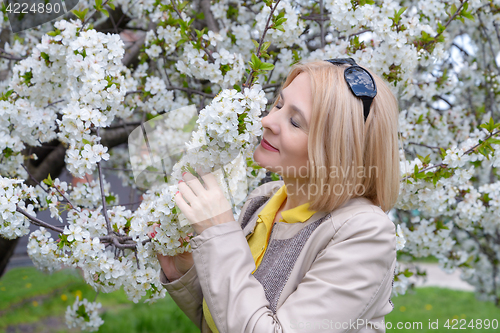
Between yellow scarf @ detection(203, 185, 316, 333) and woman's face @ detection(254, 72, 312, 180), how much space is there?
133mm

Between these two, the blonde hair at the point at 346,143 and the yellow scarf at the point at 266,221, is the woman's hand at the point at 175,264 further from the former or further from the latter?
the blonde hair at the point at 346,143

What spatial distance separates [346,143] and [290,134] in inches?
7.3

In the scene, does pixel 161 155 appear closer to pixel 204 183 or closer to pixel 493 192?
pixel 204 183

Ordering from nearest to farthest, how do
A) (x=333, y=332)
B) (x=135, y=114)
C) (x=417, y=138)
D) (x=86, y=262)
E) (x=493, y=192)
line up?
(x=333, y=332), (x=86, y=262), (x=493, y=192), (x=417, y=138), (x=135, y=114)

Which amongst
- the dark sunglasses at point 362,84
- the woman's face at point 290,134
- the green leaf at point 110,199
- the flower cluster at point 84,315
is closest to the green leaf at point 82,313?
the flower cluster at point 84,315

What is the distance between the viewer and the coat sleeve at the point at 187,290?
1.64 m

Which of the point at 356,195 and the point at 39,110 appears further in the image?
the point at 39,110

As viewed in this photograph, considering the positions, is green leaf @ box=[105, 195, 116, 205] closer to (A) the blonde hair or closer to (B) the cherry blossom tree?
(B) the cherry blossom tree

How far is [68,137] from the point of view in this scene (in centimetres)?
183

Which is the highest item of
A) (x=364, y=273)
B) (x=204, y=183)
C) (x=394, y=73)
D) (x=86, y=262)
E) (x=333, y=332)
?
(x=394, y=73)

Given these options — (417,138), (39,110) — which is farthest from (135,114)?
(417,138)

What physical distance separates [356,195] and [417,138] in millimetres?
1785

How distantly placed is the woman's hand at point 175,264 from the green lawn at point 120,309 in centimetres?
288

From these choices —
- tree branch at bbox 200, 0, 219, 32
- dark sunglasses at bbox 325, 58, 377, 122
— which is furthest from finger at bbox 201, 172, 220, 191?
tree branch at bbox 200, 0, 219, 32
